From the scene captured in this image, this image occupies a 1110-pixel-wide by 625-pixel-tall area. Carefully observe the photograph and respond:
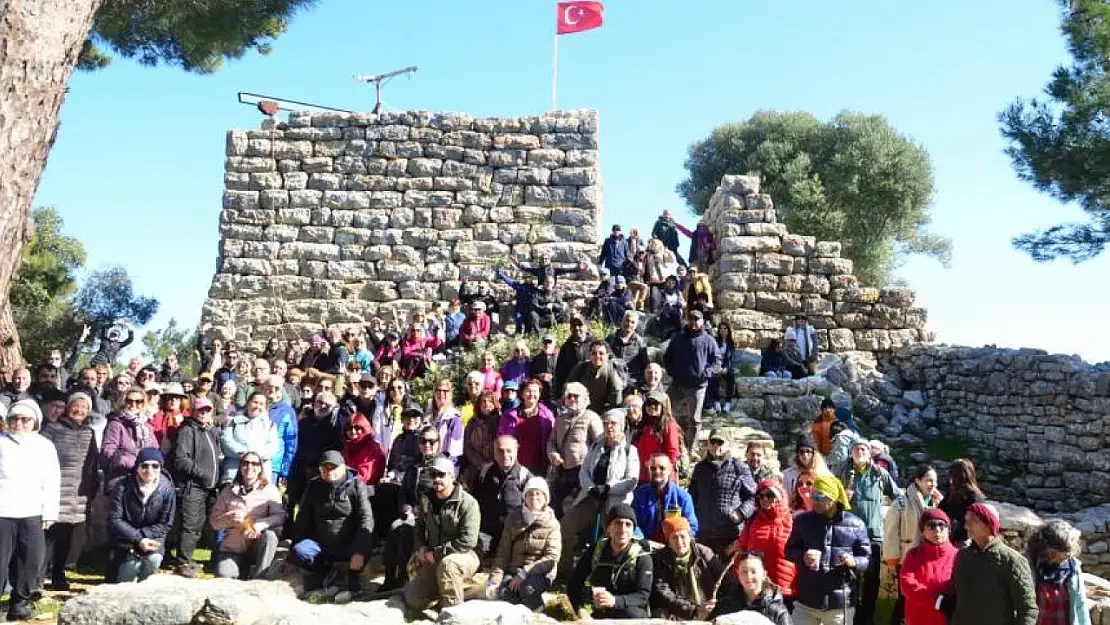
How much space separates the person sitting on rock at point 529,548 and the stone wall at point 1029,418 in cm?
839

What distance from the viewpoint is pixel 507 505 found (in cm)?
699

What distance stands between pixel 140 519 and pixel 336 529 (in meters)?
1.45

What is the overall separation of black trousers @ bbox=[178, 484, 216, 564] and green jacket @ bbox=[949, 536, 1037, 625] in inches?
214

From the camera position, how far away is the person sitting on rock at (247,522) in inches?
284

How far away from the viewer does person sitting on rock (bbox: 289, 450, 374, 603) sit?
711cm

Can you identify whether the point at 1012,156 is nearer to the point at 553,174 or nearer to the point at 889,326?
the point at 889,326

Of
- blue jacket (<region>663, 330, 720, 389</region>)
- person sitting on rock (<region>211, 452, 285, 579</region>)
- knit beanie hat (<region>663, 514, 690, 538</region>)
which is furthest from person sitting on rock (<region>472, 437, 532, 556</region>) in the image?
blue jacket (<region>663, 330, 720, 389</region>)

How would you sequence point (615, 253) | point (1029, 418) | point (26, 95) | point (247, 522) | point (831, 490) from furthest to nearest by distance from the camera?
point (615, 253)
point (1029, 418)
point (247, 522)
point (831, 490)
point (26, 95)

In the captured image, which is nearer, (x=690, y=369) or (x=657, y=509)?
(x=657, y=509)

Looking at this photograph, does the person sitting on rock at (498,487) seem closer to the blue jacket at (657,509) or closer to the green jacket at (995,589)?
the blue jacket at (657,509)

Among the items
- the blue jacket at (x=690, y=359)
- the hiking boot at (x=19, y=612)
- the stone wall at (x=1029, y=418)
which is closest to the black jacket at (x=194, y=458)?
the hiking boot at (x=19, y=612)

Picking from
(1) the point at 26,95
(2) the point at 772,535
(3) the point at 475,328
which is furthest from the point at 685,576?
(3) the point at 475,328

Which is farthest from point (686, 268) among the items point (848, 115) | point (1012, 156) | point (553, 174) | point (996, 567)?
point (848, 115)

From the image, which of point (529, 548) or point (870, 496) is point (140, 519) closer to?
point (529, 548)
